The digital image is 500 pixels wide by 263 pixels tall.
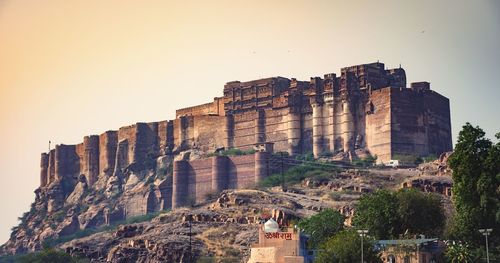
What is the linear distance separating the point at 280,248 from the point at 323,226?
18.2 meters

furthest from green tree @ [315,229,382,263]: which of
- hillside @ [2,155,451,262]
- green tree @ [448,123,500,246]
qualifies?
hillside @ [2,155,451,262]

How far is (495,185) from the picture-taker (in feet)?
293

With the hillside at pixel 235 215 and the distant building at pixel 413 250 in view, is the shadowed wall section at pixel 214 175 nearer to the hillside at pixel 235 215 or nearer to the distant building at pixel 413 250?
the hillside at pixel 235 215

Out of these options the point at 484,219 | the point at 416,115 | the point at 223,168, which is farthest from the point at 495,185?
the point at 223,168

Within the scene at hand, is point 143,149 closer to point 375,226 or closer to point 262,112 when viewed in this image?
point 262,112

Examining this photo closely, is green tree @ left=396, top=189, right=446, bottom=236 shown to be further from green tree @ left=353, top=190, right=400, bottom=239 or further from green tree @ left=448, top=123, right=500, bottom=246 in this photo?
green tree @ left=448, top=123, right=500, bottom=246

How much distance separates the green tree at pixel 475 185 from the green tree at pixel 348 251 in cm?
706

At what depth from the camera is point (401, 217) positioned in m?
98.7

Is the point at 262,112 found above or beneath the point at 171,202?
above

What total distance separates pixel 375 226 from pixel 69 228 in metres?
73.0

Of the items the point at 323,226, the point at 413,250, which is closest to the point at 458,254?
the point at 413,250

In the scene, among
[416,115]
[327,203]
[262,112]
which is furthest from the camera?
[262,112]

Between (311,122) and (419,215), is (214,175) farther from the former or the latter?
(419,215)

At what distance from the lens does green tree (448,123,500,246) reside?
88.8 meters
